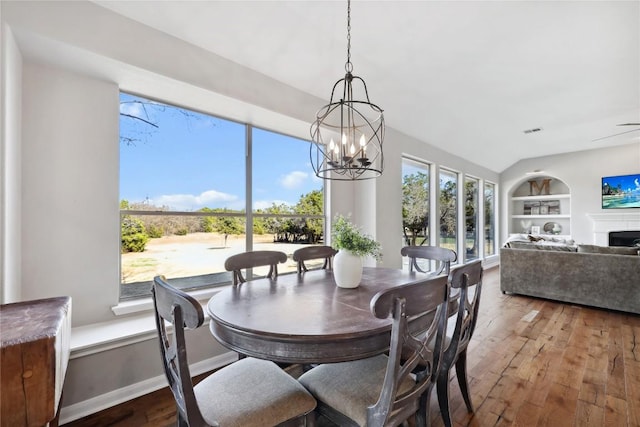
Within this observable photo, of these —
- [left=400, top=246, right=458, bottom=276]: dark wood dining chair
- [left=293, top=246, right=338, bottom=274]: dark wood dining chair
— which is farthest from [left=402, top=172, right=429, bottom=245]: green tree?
[left=293, top=246, right=338, bottom=274]: dark wood dining chair

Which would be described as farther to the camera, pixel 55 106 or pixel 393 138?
pixel 393 138

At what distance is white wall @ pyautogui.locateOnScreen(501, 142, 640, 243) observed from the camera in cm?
641

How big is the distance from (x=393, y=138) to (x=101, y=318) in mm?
3976

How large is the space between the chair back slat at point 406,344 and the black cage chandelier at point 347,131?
0.84 meters

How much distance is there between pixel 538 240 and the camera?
18.1ft

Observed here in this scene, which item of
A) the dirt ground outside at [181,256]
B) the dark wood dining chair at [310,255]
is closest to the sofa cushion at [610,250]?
the dark wood dining chair at [310,255]

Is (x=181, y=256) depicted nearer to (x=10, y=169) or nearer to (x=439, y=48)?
(x=10, y=169)

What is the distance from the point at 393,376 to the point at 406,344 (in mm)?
133

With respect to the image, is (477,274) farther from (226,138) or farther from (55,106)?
(55,106)

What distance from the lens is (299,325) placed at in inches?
49.2

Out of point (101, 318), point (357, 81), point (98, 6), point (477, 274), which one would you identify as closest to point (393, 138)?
point (357, 81)

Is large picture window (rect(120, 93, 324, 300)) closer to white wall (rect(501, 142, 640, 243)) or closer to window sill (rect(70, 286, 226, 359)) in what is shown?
window sill (rect(70, 286, 226, 359))

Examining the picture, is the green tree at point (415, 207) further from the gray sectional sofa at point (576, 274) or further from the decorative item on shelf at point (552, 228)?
the decorative item on shelf at point (552, 228)

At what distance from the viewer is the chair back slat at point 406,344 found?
3.49ft
